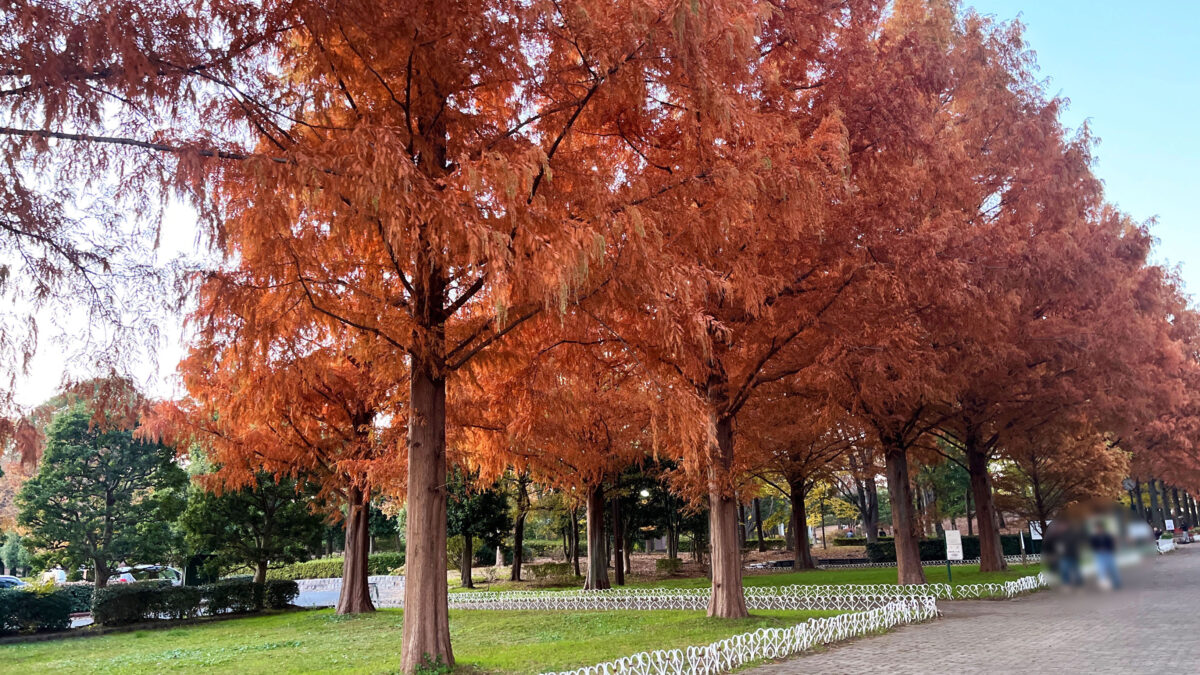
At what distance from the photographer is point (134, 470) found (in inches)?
909

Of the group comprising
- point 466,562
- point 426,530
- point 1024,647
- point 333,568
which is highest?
point 426,530

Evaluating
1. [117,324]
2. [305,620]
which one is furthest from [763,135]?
[305,620]

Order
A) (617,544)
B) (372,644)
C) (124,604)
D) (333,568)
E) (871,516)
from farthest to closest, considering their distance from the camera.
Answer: (333,568), (871,516), (617,544), (124,604), (372,644)

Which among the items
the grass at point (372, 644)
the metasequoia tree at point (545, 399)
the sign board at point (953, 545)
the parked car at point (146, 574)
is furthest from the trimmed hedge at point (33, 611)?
the sign board at point (953, 545)

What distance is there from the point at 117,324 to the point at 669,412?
5.11 metres

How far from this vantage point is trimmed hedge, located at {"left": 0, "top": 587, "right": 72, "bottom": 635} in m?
17.6

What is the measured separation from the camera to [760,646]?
9180 mm

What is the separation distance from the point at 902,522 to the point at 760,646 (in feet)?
33.0

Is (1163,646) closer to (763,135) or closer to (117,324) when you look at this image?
(763,135)

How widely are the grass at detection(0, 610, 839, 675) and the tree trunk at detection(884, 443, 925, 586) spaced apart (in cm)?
494

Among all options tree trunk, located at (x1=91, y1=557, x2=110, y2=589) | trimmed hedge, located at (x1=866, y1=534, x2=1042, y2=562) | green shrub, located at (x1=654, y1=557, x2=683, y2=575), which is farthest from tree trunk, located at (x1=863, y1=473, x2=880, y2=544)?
tree trunk, located at (x1=91, y1=557, x2=110, y2=589)

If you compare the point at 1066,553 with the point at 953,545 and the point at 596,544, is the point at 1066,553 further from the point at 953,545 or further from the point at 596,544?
the point at 596,544

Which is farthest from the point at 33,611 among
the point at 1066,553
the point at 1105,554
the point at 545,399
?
the point at 1105,554

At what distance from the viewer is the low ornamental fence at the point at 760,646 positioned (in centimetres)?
745
